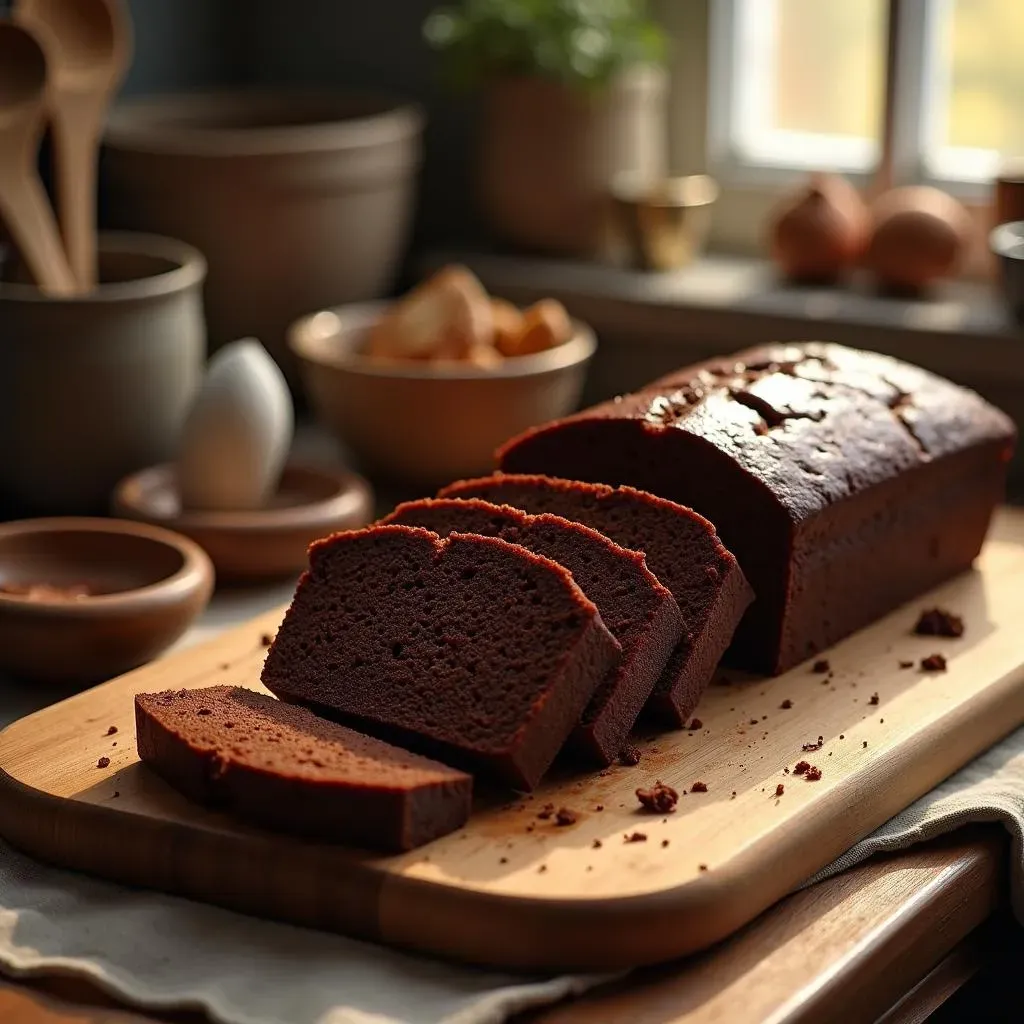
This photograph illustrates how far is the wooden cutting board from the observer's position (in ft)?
4.76

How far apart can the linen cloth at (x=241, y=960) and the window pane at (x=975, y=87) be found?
1648 millimetres

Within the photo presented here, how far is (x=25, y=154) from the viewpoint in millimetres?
2404

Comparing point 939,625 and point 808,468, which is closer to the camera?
point 808,468

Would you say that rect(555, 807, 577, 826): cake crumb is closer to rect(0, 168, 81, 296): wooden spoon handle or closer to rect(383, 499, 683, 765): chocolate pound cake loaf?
rect(383, 499, 683, 765): chocolate pound cake loaf

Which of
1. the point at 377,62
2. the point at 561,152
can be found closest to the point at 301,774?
the point at 561,152

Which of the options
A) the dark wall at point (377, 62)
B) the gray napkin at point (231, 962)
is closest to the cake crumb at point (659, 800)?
the gray napkin at point (231, 962)

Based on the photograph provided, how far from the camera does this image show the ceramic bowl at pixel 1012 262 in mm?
2609

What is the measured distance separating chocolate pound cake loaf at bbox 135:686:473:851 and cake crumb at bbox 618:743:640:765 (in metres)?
0.21

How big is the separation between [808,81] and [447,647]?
5.98ft

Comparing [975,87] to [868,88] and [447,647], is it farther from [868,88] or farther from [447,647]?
[447,647]

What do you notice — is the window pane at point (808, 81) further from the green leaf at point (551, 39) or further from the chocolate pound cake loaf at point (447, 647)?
the chocolate pound cake loaf at point (447, 647)

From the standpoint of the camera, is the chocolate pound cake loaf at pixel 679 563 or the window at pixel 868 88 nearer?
the chocolate pound cake loaf at pixel 679 563

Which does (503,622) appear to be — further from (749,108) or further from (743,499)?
(749,108)

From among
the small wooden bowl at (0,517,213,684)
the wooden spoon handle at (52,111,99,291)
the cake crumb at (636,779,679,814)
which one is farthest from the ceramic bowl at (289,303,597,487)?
the cake crumb at (636,779,679,814)
